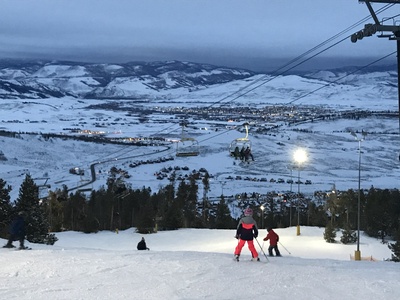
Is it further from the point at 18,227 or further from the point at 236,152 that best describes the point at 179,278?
the point at 236,152

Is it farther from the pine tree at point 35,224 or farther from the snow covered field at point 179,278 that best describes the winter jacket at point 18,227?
the pine tree at point 35,224

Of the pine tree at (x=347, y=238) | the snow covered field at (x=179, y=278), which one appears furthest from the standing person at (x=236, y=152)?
the pine tree at (x=347, y=238)

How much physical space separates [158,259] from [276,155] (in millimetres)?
114125

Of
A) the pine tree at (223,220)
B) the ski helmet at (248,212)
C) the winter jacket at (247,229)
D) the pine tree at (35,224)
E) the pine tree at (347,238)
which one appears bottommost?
the pine tree at (223,220)

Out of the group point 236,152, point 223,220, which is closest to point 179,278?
point 236,152

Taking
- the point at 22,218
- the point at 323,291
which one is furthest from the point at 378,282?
the point at 22,218

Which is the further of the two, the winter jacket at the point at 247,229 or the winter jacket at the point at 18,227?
the winter jacket at the point at 18,227

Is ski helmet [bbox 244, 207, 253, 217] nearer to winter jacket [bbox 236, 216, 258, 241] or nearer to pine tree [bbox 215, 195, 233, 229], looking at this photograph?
winter jacket [bbox 236, 216, 258, 241]

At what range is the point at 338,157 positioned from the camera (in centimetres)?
12338

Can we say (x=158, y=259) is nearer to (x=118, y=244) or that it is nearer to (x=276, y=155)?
(x=118, y=244)

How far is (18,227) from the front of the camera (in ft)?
48.1

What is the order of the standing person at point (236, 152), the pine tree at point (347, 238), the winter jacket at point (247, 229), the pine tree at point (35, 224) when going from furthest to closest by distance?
the pine tree at point (347, 238), the pine tree at point (35, 224), the standing person at point (236, 152), the winter jacket at point (247, 229)

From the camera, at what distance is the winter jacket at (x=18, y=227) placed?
14.6m

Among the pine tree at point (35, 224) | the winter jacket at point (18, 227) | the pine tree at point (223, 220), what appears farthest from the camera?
the pine tree at point (223, 220)
